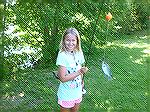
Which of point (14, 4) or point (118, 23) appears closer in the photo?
point (14, 4)

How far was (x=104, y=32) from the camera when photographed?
4.73 meters

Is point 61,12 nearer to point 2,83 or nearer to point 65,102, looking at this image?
point 2,83

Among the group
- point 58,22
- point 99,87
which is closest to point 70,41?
point 58,22

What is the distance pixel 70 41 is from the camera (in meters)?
2.90

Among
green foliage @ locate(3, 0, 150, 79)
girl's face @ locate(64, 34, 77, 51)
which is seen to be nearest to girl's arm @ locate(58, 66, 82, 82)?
girl's face @ locate(64, 34, 77, 51)

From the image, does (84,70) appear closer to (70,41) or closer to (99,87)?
(70,41)

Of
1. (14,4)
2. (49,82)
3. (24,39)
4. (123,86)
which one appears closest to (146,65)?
(123,86)

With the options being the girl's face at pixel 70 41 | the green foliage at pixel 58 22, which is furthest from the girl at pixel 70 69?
the green foliage at pixel 58 22

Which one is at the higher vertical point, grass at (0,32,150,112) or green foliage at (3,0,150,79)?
green foliage at (3,0,150,79)

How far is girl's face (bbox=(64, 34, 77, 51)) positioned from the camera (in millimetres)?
2891

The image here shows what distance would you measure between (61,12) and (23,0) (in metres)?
0.84

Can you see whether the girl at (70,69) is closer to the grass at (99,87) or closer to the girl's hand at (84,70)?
the girl's hand at (84,70)

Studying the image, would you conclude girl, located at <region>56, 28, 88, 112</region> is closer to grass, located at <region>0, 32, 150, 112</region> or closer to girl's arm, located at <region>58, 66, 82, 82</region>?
girl's arm, located at <region>58, 66, 82, 82</region>

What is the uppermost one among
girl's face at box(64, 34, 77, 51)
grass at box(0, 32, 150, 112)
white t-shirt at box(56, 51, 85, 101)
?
girl's face at box(64, 34, 77, 51)
